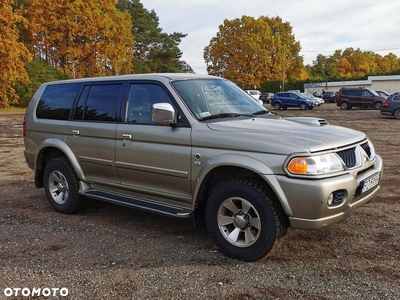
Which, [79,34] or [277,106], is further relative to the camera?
[79,34]

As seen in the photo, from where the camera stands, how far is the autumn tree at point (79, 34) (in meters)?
40.1

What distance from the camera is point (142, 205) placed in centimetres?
448

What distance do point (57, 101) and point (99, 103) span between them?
0.96 m

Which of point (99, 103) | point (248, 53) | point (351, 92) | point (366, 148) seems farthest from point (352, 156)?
point (248, 53)

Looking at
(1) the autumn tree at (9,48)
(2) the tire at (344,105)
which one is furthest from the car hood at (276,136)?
(1) the autumn tree at (9,48)

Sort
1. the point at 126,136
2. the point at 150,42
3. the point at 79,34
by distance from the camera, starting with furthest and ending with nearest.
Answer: the point at 150,42 → the point at 79,34 → the point at 126,136

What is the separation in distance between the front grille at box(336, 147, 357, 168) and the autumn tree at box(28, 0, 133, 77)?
41453 millimetres

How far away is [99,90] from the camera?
513 cm

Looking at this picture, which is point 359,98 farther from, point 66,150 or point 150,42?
point 150,42

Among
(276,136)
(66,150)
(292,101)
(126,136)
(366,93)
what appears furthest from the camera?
(292,101)

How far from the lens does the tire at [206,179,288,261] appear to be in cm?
362

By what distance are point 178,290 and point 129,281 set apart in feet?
1.59

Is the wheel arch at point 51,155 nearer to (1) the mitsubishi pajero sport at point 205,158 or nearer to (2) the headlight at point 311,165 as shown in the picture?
(1) the mitsubishi pajero sport at point 205,158

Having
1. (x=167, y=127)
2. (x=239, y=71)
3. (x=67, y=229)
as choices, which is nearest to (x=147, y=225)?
(x=67, y=229)
